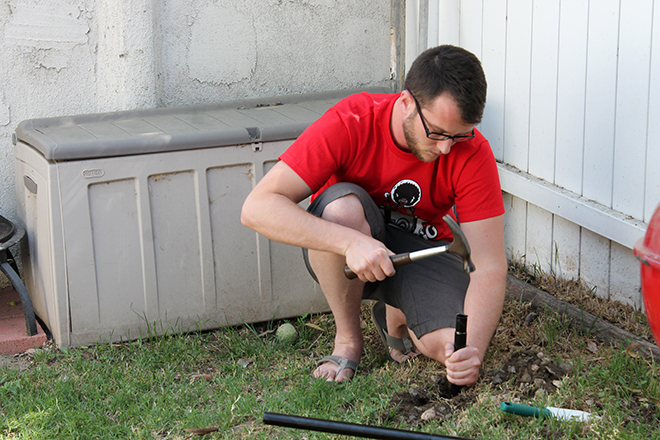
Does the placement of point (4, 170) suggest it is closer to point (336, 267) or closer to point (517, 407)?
point (336, 267)

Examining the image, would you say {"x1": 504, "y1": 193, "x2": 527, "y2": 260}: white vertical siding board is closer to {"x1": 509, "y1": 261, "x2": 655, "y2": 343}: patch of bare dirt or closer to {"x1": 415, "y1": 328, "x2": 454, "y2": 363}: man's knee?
{"x1": 509, "y1": 261, "x2": 655, "y2": 343}: patch of bare dirt

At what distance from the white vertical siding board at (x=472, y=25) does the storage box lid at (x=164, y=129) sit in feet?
2.49

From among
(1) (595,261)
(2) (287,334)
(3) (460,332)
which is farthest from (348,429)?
(1) (595,261)

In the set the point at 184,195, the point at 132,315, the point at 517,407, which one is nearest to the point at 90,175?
the point at 184,195

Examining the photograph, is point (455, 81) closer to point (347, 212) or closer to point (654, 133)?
point (347, 212)

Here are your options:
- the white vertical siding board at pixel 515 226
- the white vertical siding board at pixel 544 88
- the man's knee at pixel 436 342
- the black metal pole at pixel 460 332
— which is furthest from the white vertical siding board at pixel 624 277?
Answer: the black metal pole at pixel 460 332

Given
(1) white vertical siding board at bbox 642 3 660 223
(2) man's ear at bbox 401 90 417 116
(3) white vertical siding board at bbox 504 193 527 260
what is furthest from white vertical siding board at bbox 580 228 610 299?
(2) man's ear at bbox 401 90 417 116

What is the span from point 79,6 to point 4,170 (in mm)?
883

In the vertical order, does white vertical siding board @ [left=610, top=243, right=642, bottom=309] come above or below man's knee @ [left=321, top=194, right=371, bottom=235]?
below

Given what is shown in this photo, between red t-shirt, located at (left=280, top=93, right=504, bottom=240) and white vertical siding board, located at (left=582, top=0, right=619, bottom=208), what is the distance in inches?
20.8

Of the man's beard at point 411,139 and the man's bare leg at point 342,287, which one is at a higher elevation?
the man's beard at point 411,139

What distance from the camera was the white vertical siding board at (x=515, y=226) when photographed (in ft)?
10.0

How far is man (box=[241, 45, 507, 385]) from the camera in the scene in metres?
1.94

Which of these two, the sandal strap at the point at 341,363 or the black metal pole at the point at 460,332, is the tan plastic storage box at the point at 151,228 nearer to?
the sandal strap at the point at 341,363
